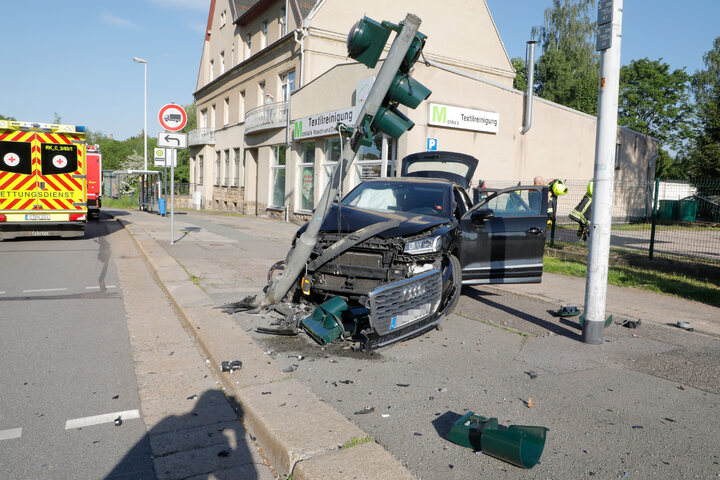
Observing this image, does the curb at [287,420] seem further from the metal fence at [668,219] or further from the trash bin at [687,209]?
→ the trash bin at [687,209]

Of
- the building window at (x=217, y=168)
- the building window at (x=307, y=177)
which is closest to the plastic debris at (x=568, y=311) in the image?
A: the building window at (x=307, y=177)

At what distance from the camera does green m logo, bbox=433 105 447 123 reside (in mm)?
15609

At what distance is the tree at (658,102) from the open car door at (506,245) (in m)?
44.5

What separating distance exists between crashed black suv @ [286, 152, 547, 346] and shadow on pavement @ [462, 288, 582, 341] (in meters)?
0.40

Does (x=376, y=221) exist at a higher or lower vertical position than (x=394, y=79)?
lower

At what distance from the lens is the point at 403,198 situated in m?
7.09

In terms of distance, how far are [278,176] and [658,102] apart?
38239 mm

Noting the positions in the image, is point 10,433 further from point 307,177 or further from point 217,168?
point 217,168

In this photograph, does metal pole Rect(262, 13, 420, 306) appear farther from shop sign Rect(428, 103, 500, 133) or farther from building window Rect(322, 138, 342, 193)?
building window Rect(322, 138, 342, 193)

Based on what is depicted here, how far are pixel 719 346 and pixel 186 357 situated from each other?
17.6 ft

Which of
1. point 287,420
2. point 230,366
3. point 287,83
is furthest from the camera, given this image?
point 287,83

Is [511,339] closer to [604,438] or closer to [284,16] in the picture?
[604,438]

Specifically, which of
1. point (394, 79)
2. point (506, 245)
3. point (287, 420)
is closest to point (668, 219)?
point (506, 245)

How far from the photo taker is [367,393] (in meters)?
3.95
